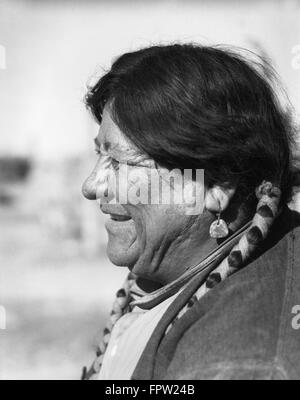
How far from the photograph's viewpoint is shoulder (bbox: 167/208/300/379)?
1.60m

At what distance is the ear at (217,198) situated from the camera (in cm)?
198

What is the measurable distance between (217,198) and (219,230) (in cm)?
10

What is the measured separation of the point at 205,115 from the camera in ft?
6.26

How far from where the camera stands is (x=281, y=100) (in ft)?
7.04

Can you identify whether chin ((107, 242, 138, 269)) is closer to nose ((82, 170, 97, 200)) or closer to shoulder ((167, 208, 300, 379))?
Answer: nose ((82, 170, 97, 200))

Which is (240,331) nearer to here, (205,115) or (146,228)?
(146,228)

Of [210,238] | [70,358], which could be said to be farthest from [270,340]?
[70,358]

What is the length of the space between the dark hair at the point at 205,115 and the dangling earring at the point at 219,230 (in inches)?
4.6

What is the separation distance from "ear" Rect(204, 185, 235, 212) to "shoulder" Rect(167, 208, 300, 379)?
0.21 metres

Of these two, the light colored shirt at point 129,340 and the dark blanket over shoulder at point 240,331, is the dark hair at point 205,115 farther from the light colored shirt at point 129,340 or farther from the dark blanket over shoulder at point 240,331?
the light colored shirt at point 129,340

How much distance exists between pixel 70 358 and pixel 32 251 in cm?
367

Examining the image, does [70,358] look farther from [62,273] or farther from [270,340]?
[270,340]

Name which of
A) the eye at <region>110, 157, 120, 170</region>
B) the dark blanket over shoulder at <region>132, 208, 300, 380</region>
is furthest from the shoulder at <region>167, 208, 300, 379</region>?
the eye at <region>110, 157, 120, 170</region>

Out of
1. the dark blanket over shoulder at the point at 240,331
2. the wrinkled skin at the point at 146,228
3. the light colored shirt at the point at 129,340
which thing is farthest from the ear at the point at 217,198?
the light colored shirt at the point at 129,340
